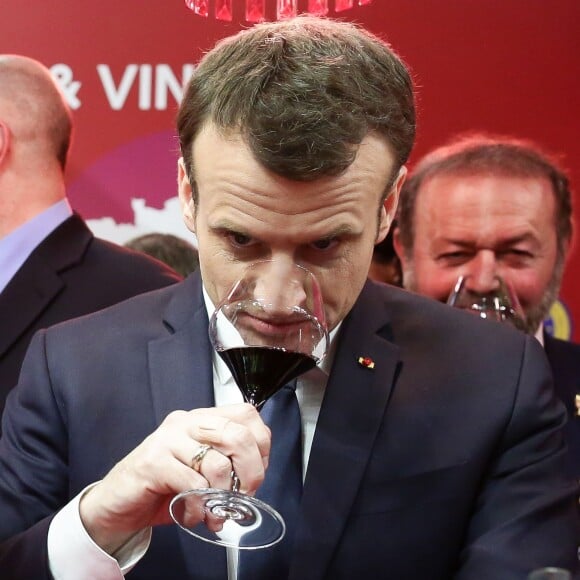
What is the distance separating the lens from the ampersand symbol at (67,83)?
3.57m

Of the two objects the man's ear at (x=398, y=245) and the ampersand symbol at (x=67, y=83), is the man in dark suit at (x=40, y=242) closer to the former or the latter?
the ampersand symbol at (x=67, y=83)

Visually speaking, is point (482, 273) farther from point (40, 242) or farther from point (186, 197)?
point (186, 197)

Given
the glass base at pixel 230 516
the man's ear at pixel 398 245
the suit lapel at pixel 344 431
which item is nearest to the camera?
the glass base at pixel 230 516

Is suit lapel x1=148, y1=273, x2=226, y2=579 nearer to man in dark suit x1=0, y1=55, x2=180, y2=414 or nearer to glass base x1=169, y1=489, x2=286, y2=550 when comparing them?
glass base x1=169, y1=489, x2=286, y2=550

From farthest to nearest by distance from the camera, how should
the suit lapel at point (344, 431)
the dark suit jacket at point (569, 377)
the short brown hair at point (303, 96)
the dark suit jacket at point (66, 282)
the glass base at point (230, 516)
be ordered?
the dark suit jacket at point (66, 282), the dark suit jacket at point (569, 377), the suit lapel at point (344, 431), the short brown hair at point (303, 96), the glass base at point (230, 516)

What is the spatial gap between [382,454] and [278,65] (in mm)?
671

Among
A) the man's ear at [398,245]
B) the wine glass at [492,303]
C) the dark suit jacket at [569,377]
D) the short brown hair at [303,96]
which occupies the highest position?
the short brown hair at [303,96]

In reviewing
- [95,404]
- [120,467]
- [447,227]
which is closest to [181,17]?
[447,227]

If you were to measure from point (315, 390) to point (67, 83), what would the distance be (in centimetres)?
173

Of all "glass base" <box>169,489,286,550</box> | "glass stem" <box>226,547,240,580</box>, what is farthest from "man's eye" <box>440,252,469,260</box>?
"glass base" <box>169,489,286,550</box>

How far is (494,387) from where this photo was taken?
7.25ft

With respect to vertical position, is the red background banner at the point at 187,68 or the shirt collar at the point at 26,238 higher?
the red background banner at the point at 187,68

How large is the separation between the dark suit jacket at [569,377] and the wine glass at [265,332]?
1470 mm

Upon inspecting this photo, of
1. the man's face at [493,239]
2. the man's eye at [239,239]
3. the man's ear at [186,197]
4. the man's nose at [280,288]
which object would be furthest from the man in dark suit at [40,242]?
the man's nose at [280,288]
